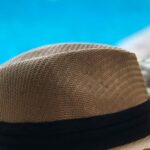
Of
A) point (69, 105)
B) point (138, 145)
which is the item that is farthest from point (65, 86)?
point (138, 145)

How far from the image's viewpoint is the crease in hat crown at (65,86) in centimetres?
91

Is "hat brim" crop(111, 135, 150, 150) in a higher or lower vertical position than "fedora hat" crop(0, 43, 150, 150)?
lower

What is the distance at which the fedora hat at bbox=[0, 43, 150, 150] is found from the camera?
907 mm

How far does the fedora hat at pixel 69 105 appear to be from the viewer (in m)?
0.91

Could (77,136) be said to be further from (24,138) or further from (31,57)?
(31,57)

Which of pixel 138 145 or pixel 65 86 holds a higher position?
pixel 65 86

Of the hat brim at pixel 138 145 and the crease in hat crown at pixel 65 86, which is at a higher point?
the crease in hat crown at pixel 65 86

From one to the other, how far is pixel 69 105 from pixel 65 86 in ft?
0.12

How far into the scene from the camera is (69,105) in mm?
909

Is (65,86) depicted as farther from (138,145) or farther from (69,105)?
(138,145)

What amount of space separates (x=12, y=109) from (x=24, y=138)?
7 centimetres

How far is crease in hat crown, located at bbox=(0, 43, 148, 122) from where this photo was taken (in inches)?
35.8

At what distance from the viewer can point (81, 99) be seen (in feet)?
3.01

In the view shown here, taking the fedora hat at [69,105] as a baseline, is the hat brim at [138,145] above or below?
below
